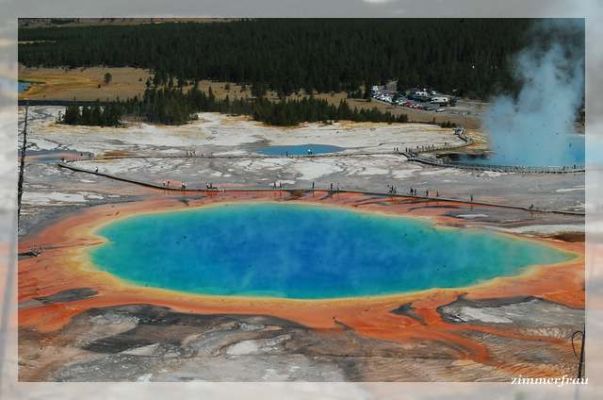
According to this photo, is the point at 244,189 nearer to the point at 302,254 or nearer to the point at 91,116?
the point at 302,254

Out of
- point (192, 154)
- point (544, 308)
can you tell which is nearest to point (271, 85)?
point (192, 154)

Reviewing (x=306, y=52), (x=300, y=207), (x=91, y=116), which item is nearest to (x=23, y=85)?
(x=91, y=116)

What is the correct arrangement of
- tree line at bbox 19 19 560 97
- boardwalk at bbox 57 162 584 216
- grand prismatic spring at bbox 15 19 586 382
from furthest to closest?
1. tree line at bbox 19 19 560 97
2. boardwalk at bbox 57 162 584 216
3. grand prismatic spring at bbox 15 19 586 382

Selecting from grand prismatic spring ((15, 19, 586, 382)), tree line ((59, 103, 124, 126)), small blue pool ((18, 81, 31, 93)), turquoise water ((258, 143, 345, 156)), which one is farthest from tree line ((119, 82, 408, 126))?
small blue pool ((18, 81, 31, 93))

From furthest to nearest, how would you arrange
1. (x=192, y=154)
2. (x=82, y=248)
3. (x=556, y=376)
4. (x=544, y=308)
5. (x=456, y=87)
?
(x=456, y=87) → (x=192, y=154) → (x=82, y=248) → (x=544, y=308) → (x=556, y=376)

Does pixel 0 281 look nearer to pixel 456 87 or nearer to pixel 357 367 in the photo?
pixel 357 367

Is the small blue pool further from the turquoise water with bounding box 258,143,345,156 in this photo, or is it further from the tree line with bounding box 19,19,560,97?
the turquoise water with bounding box 258,143,345,156

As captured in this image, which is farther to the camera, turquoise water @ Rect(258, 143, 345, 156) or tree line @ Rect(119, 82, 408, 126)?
tree line @ Rect(119, 82, 408, 126)
